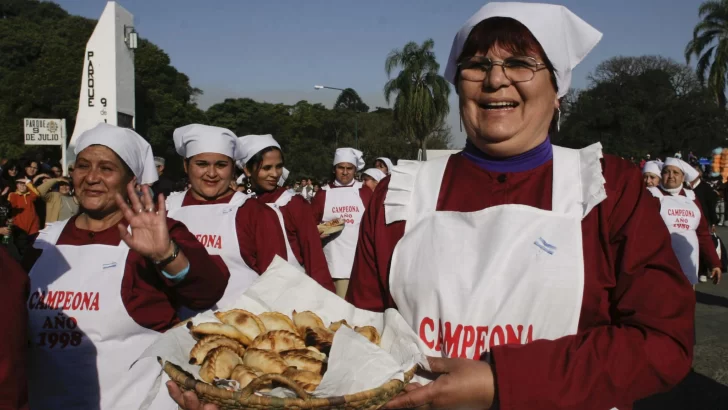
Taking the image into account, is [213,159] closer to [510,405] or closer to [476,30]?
[476,30]

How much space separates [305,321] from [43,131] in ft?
65.1

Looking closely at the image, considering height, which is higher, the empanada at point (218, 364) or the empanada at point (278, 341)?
the empanada at point (278, 341)

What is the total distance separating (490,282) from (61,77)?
1895 inches

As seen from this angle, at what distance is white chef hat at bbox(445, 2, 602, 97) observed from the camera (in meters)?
2.10

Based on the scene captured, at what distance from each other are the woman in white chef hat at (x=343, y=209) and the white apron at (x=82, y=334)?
6.07 metres

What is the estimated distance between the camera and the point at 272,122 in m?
85.9

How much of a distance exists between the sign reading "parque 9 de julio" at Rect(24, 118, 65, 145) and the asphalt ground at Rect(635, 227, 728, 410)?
17392 millimetres

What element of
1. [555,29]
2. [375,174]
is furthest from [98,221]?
[375,174]

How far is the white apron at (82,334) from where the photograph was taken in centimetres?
320

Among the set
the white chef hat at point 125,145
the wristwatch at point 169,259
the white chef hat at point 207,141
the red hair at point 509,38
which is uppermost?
the red hair at point 509,38

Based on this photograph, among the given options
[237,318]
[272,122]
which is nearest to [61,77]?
[272,122]

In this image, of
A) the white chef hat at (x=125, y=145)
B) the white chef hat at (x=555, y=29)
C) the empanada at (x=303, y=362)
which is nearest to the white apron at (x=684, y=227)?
the white chef hat at (x=125, y=145)

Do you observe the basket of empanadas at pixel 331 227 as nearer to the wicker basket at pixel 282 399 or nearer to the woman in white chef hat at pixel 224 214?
the woman in white chef hat at pixel 224 214

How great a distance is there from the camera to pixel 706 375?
6.61 meters
